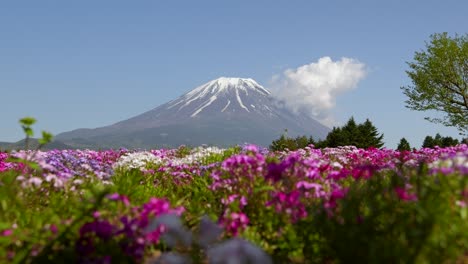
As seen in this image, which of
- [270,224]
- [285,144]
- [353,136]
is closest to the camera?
[270,224]

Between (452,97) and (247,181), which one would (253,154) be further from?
(452,97)

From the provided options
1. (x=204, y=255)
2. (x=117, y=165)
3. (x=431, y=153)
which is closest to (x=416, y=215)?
(x=204, y=255)

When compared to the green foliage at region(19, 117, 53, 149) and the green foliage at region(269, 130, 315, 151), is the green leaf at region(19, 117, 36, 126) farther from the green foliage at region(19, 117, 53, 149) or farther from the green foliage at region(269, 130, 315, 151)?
the green foliage at region(269, 130, 315, 151)

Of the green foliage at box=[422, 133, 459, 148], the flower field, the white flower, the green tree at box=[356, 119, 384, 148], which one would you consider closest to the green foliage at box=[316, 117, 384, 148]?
the green tree at box=[356, 119, 384, 148]

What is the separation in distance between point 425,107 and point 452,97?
105 inches

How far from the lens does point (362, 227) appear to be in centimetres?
393

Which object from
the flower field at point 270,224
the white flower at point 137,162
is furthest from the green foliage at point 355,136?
the flower field at point 270,224

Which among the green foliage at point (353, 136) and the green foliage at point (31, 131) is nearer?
the green foliage at point (31, 131)

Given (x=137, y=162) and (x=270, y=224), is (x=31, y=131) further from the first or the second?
(x=137, y=162)

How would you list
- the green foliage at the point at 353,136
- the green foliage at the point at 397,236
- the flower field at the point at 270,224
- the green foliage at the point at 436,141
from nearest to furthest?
the green foliage at the point at 397,236 < the flower field at the point at 270,224 < the green foliage at the point at 353,136 < the green foliage at the point at 436,141

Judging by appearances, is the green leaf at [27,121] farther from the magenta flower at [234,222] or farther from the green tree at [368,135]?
the green tree at [368,135]

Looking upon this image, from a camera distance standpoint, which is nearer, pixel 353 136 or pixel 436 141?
pixel 353 136

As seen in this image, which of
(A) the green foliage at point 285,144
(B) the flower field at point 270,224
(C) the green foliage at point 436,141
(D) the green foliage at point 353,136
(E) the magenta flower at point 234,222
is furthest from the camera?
(C) the green foliage at point 436,141

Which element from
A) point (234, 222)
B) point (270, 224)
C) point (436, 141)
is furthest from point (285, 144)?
point (436, 141)
